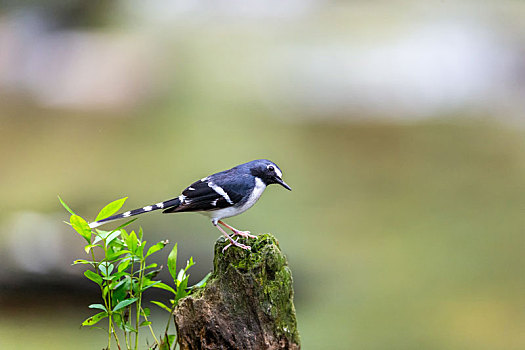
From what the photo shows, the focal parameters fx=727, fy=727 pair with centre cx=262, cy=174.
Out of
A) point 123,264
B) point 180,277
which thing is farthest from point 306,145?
point 123,264

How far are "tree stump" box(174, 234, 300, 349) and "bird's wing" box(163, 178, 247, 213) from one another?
0.88 ft

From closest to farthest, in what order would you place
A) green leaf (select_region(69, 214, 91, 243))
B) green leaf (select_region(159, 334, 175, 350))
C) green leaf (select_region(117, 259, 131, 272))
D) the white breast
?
green leaf (select_region(69, 214, 91, 243)) → green leaf (select_region(117, 259, 131, 272)) → green leaf (select_region(159, 334, 175, 350)) → the white breast

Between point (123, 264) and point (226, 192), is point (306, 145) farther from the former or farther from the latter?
point (123, 264)

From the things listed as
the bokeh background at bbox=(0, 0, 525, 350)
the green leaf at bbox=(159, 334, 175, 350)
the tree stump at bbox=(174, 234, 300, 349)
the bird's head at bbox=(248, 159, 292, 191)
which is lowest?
the green leaf at bbox=(159, 334, 175, 350)

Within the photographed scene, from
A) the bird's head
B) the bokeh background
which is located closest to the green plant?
the bird's head

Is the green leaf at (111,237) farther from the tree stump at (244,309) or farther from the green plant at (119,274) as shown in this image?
the tree stump at (244,309)

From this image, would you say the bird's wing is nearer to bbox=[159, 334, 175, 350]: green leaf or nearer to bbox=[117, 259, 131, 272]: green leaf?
bbox=[117, 259, 131, 272]: green leaf

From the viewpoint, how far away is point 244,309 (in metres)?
2.30

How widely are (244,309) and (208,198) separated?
1.41ft

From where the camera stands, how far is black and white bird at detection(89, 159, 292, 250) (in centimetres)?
252

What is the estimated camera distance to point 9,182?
6.81 meters

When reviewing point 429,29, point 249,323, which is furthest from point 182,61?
point 249,323

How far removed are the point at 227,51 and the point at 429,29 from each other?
2638 millimetres

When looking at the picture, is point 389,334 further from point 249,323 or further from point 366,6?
point 366,6
